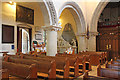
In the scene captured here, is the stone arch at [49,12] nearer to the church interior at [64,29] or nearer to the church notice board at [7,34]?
the church interior at [64,29]

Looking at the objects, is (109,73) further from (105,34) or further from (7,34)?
(105,34)

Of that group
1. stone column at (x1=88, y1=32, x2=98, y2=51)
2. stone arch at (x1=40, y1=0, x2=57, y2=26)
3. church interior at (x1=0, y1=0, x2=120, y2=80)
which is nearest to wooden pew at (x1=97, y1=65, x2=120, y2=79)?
church interior at (x1=0, y1=0, x2=120, y2=80)

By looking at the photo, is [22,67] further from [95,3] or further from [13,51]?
[95,3]

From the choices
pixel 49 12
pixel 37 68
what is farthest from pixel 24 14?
pixel 37 68

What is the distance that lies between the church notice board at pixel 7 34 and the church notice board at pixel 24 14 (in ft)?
2.98

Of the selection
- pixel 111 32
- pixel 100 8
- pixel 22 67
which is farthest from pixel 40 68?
pixel 111 32

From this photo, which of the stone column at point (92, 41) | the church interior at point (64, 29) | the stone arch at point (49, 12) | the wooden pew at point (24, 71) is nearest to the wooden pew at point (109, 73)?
the wooden pew at point (24, 71)

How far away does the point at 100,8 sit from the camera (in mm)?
9672

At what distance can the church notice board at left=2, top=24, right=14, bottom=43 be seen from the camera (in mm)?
8039

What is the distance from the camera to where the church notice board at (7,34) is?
26.4ft

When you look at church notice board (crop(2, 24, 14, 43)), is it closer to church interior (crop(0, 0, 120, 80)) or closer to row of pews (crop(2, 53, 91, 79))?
church interior (crop(0, 0, 120, 80))

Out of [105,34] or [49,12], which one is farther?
[105,34]

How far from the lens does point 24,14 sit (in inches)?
374

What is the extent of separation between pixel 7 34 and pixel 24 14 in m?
2.20
